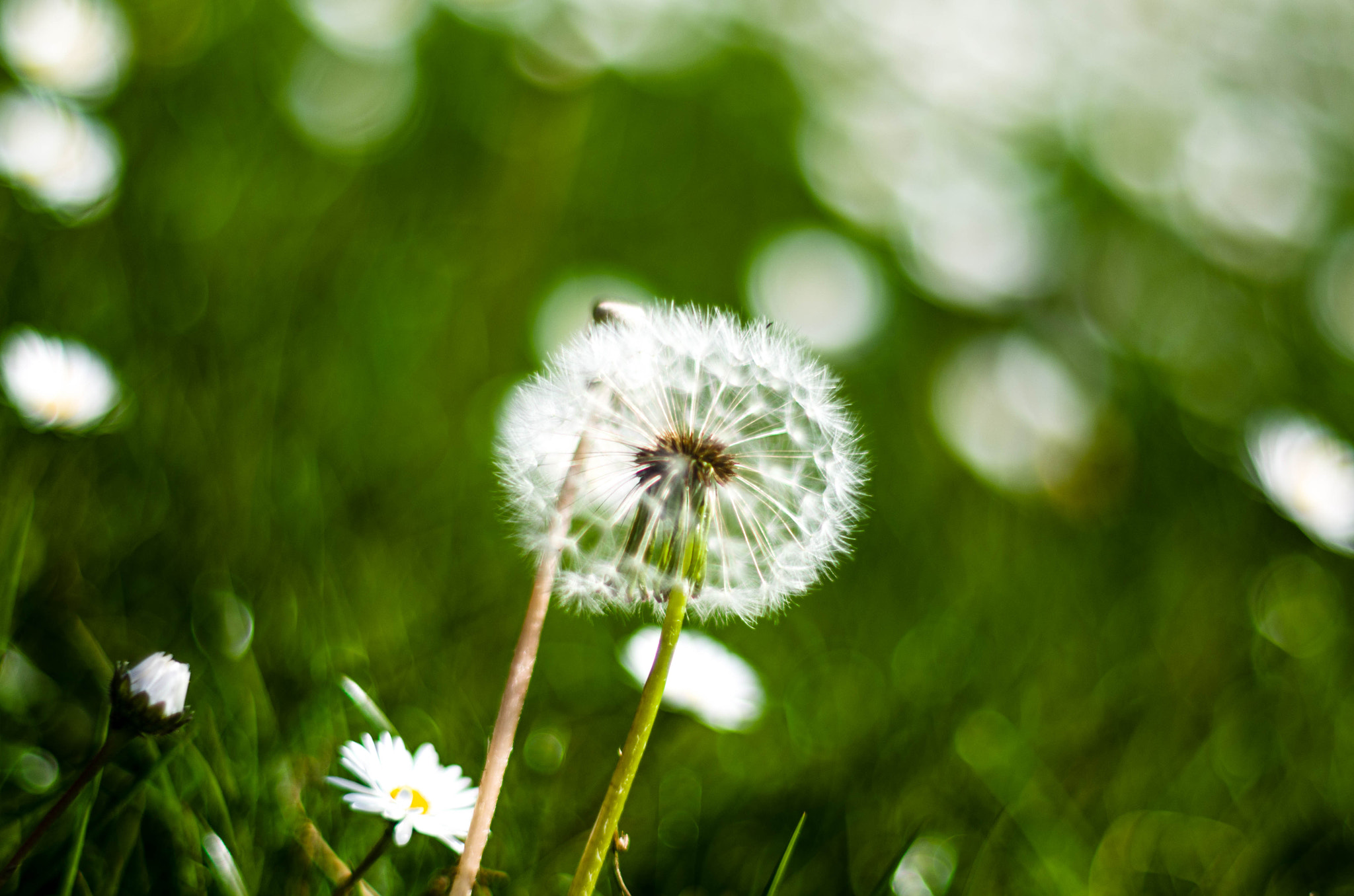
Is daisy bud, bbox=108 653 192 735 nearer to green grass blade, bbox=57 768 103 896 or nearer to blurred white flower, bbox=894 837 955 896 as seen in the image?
green grass blade, bbox=57 768 103 896

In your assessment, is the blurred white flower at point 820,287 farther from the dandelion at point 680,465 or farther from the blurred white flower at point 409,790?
the blurred white flower at point 409,790

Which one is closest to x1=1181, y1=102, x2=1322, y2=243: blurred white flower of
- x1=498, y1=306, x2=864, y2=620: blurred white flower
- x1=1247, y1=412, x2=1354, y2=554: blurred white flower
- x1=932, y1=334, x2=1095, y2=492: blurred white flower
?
x1=932, y1=334, x2=1095, y2=492: blurred white flower

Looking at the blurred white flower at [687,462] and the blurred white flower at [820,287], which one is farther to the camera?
the blurred white flower at [820,287]

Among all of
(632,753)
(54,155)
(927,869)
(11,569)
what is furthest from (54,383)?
(927,869)

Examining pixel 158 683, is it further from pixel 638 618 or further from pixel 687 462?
pixel 638 618

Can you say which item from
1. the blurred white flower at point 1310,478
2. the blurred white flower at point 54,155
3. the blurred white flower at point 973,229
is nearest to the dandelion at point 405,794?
the blurred white flower at point 54,155

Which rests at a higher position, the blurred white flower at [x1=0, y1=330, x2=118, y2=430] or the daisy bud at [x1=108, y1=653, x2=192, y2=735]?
the blurred white flower at [x1=0, y1=330, x2=118, y2=430]

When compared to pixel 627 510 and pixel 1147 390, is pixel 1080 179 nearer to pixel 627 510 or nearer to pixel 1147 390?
pixel 1147 390

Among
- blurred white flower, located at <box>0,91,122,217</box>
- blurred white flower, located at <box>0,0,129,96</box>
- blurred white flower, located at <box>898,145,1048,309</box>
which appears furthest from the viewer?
blurred white flower, located at <box>898,145,1048,309</box>
